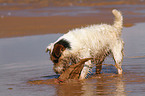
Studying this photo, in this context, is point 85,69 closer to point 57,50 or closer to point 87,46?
point 87,46

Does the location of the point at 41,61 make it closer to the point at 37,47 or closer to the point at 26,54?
the point at 26,54

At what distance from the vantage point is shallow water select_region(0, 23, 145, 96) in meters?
6.70

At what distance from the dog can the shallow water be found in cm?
46

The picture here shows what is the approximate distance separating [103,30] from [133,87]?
194 cm

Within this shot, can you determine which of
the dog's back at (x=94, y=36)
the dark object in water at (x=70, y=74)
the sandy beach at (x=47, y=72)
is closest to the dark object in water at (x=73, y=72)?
the dark object in water at (x=70, y=74)

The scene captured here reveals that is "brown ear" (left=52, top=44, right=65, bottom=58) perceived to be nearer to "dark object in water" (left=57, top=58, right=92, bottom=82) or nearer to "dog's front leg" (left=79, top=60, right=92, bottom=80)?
"dark object in water" (left=57, top=58, right=92, bottom=82)

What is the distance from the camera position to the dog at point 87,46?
23.5ft

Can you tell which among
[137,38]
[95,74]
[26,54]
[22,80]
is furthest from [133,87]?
[137,38]

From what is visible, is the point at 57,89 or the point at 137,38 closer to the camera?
the point at 57,89

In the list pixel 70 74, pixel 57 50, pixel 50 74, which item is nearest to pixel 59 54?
pixel 57 50

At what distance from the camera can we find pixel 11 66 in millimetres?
9898

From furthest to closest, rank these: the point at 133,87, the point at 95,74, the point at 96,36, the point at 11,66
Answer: the point at 11,66 < the point at 95,74 < the point at 96,36 < the point at 133,87

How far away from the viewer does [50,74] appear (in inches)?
352

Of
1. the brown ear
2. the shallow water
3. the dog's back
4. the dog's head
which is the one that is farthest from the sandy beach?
the dog's back
